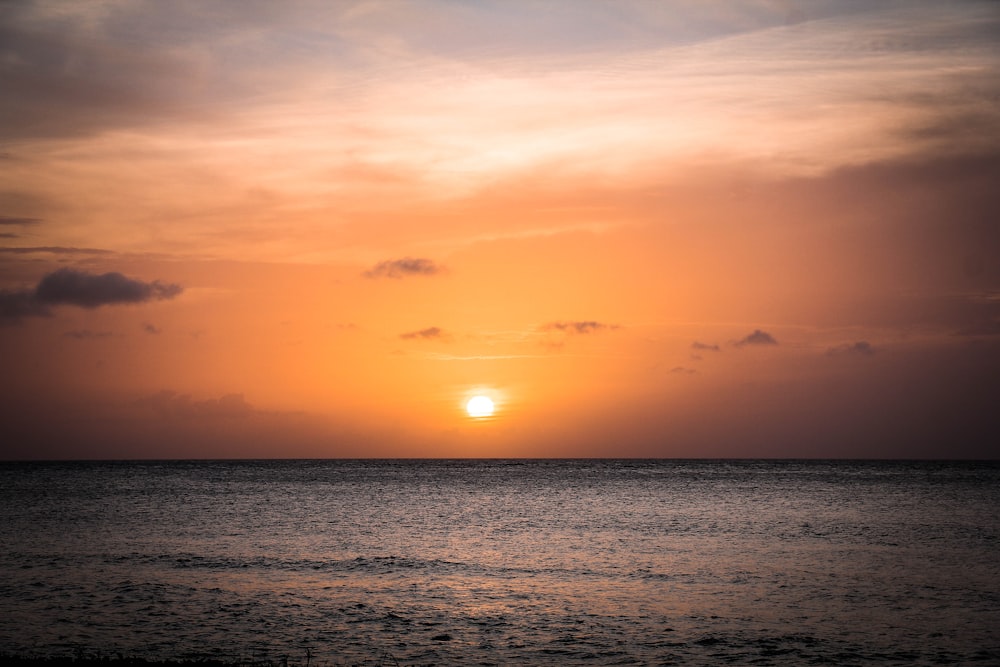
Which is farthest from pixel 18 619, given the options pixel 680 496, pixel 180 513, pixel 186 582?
pixel 680 496

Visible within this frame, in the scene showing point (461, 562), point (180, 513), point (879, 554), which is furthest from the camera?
point (180, 513)

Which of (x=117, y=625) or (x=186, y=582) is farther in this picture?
(x=186, y=582)

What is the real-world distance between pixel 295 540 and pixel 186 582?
2077 cm

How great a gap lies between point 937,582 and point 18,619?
4356 centimetres

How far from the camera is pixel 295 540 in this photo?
6406cm

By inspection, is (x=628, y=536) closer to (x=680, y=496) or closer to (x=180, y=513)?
(x=180, y=513)

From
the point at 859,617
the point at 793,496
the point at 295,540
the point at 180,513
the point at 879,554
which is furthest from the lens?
the point at 793,496

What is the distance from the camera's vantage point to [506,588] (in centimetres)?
4225

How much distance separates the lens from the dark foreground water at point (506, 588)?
99.9 ft

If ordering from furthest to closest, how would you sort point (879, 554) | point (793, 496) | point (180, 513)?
point (793, 496) → point (180, 513) → point (879, 554)

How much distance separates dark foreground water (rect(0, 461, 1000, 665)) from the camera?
30453 mm

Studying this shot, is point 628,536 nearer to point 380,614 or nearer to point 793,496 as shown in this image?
point 380,614

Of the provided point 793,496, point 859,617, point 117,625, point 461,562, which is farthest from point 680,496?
point 117,625

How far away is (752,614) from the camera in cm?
3616
